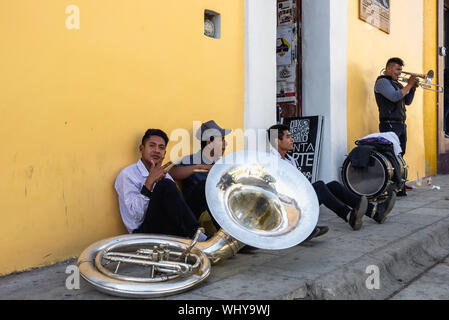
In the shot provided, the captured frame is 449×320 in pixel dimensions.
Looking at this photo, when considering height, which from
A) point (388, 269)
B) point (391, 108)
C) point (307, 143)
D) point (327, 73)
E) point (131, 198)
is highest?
point (327, 73)

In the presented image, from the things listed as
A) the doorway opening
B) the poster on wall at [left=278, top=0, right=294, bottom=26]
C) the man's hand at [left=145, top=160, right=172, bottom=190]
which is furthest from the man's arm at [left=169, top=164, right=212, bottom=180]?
the poster on wall at [left=278, top=0, right=294, bottom=26]

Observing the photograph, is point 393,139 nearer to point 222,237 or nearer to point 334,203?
point 334,203

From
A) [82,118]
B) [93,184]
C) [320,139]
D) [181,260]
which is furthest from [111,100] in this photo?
[320,139]

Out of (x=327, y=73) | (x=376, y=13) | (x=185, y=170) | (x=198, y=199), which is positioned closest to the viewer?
(x=198, y=199)

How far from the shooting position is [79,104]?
2781mm

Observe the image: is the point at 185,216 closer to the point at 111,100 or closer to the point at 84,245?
the point at 84,245

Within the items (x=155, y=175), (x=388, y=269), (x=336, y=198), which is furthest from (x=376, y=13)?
(x=155, y=175)

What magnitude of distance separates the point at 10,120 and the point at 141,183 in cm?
90

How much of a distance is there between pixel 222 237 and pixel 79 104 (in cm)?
124

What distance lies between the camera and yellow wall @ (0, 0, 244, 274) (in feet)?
8.06

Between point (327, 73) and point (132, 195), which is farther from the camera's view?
point (327, 73)

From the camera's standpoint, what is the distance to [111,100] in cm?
298

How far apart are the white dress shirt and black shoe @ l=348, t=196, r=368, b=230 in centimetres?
165

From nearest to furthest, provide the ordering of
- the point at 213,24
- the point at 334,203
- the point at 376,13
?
the point at 334,203 → the point at 213,24 → the point at 376,13
